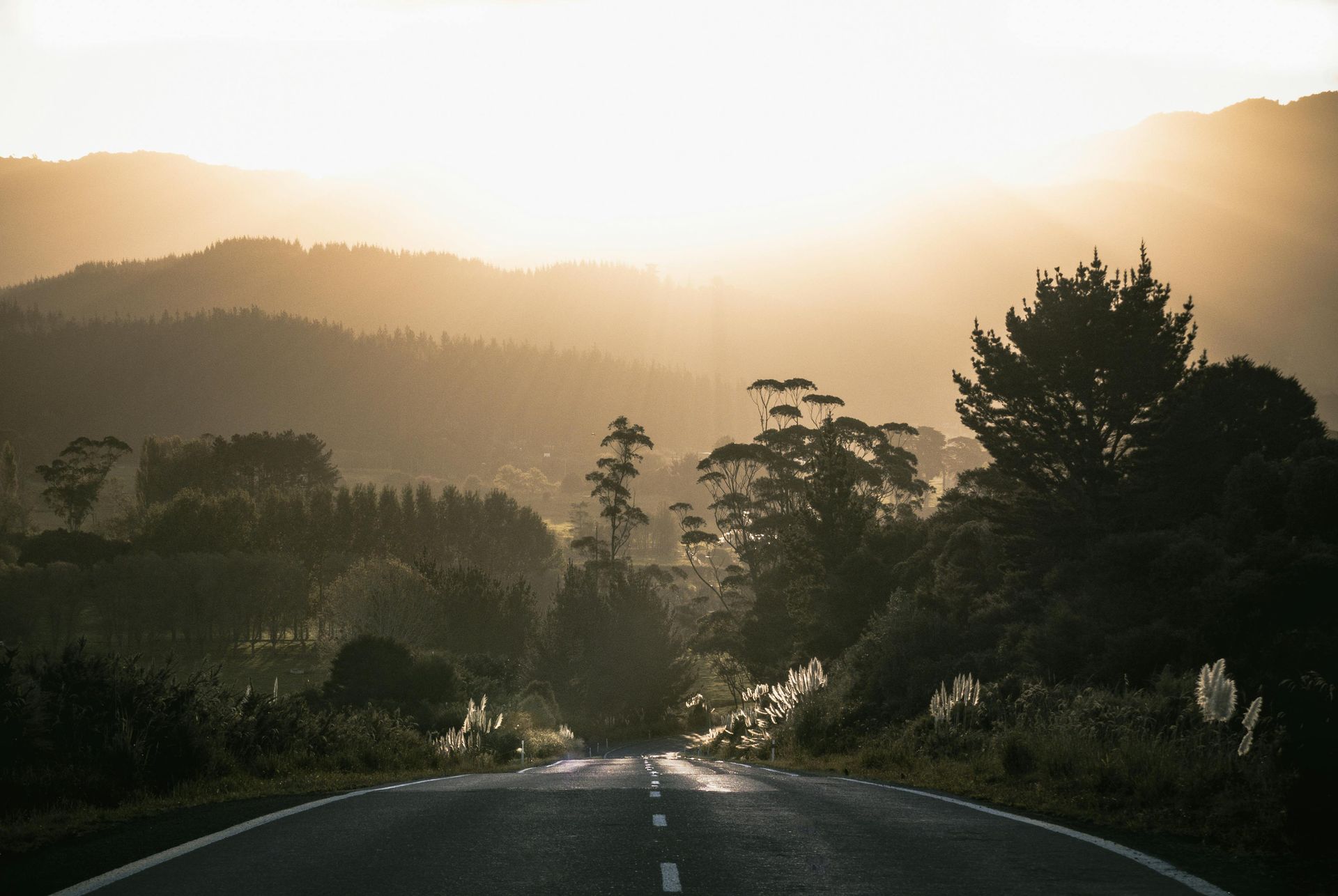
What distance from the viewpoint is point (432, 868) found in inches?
362

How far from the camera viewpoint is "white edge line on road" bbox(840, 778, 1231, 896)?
8.64 m

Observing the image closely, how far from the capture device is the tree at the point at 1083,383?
4806 cm

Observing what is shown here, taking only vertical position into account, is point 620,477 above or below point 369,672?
above

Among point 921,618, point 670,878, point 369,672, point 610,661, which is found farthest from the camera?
point 610,661

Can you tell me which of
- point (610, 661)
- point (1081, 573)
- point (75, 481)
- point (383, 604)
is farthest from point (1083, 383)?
point (75, 481)

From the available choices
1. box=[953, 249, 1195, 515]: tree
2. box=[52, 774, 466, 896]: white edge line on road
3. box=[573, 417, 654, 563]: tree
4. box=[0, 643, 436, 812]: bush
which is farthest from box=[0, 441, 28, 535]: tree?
box=[52, 774, 466, 896]: white edge line on road

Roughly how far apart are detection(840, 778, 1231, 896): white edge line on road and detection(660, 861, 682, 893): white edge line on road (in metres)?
3.73

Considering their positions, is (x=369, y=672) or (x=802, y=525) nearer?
(x=369, y=672)

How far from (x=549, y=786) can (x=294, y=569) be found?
111928 mm

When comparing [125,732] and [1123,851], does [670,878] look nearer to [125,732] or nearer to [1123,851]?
[1123,851]

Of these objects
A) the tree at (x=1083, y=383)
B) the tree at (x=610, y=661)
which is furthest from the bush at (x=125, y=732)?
the tree at (x=610, y=661)

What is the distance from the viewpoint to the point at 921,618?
137 ft

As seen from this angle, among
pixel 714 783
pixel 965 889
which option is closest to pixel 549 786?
pixel 714 783

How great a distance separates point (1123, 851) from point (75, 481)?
162m
